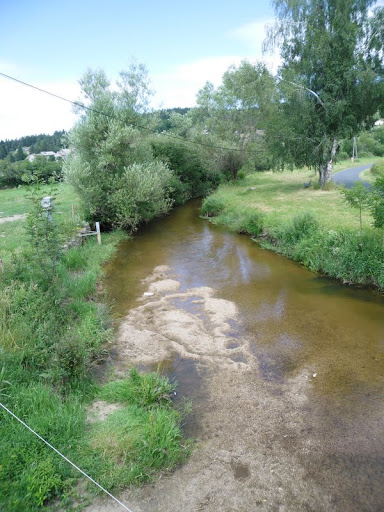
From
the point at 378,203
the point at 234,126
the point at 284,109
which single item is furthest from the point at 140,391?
the point at 234,126

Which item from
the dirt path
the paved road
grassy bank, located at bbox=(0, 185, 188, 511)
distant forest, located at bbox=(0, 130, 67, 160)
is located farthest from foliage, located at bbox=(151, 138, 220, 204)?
distant forest, located at bbox=(0, 130, 67, 160)

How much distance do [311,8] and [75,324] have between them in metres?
23.0

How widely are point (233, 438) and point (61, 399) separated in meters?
2.85

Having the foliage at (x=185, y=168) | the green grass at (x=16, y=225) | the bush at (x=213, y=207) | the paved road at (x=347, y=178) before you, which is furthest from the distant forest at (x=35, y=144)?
the bush at (x=213, y=207)

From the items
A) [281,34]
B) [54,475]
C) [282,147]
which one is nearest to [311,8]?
[281,34]

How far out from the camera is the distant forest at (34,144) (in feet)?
265

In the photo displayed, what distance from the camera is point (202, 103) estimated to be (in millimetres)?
32750

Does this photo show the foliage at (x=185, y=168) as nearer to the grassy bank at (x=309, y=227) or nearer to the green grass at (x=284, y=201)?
the green grass at (x=284, y=201)

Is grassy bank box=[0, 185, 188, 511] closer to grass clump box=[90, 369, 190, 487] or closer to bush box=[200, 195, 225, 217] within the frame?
grass clump box=[90, 369, 190, 487]

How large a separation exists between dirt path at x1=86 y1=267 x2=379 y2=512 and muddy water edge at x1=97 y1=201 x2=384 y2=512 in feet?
0.06

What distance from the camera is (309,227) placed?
542 inches

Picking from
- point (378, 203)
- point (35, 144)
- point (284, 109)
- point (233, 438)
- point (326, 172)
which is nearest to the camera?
point (233, 438)

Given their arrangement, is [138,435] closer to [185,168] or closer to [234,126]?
[185,168]

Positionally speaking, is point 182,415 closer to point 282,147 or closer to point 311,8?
point 282,147
